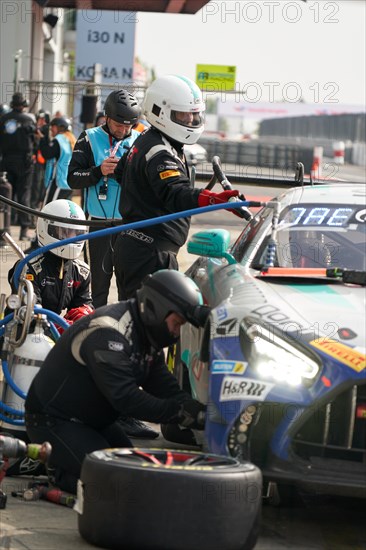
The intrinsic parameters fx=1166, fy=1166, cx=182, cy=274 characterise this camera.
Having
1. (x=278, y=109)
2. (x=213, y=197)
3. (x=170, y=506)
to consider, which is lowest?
(x=170, y=506)

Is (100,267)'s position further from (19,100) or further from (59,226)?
(19,100)

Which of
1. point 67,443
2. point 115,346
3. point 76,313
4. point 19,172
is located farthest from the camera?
point 19,172

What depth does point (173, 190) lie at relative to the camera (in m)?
6.57

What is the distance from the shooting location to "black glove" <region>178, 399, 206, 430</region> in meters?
5.11

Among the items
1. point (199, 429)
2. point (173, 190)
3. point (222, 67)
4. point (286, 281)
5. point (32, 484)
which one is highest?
point (222, 67)

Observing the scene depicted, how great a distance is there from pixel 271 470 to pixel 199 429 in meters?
0.45

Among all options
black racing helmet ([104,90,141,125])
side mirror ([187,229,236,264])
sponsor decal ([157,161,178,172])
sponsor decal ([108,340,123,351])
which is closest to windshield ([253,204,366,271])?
side mirror ([187,229,236,264])

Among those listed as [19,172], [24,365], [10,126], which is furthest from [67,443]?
[19,172]

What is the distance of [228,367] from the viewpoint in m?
4.88

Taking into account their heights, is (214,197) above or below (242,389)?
above

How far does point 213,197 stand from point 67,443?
1.69m

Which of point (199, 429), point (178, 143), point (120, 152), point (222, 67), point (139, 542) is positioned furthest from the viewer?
point (222, 67)

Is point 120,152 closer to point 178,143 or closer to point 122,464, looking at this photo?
point 178,143

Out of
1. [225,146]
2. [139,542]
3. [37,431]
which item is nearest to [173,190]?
[37,431]
